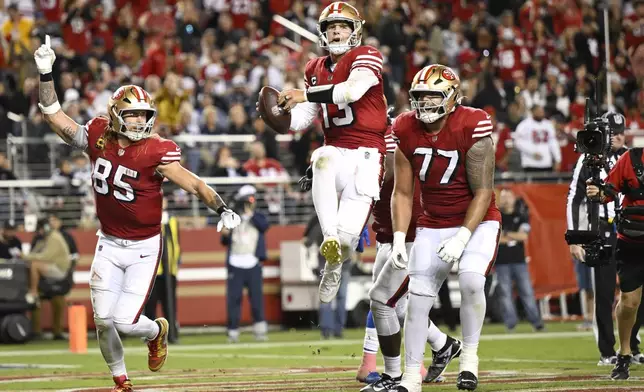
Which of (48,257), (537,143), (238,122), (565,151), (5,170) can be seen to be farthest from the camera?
(565,151)

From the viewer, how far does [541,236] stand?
19656mm

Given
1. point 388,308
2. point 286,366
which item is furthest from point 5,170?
point 388,308

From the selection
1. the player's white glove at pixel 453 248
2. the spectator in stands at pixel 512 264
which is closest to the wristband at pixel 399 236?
the player's white glove at pixel 453 248

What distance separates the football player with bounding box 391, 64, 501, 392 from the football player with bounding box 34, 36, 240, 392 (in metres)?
1.33

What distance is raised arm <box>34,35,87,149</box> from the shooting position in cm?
923

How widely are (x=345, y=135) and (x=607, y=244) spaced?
2703mm

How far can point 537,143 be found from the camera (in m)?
20.2

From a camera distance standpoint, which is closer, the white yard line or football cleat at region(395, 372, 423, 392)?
football cleat at region(395, 372, 423, 392)

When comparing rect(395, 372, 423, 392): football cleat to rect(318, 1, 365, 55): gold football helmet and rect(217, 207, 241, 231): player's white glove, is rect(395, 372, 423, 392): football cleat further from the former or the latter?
rect(318, 1, 365, 55): gold football helmet

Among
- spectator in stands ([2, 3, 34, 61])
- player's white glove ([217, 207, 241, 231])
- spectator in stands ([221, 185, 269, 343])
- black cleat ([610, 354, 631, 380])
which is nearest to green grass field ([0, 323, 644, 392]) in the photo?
black cleat ([610, 354, 631, 380])

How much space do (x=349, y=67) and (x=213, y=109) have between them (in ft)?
33.3

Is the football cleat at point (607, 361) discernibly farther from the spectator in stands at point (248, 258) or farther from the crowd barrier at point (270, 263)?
the crowd barrier at point (270, 263)

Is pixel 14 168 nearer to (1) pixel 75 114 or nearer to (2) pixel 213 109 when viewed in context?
(1) pixel 75 114

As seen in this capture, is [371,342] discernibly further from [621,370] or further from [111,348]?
[111,348]
